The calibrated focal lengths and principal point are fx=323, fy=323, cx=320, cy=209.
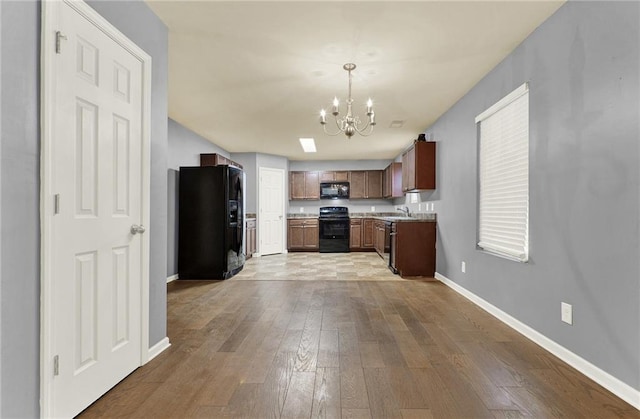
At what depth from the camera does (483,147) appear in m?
3.43

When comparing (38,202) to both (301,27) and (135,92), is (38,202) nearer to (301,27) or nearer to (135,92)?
(135,92)

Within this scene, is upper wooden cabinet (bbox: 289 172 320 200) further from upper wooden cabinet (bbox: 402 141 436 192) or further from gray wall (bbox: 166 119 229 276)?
upper wooden cabinet (bbox: 402 141 436 192)

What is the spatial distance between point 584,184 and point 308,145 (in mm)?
5107

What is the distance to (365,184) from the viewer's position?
27.5 ft

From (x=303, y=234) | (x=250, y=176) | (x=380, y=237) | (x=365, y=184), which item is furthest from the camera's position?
(x=365, y=184)

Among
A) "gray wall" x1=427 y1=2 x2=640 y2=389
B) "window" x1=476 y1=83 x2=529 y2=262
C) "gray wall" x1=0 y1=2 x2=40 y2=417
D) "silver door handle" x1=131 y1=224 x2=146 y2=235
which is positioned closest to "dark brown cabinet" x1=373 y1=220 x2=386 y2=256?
"window" x1=476 y1=83 x2=529 y2=262

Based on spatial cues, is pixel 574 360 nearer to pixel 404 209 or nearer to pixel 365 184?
pixel 404 209

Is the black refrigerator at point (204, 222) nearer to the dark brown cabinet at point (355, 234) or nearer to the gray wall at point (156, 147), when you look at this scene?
the gray wall at point (156, 147)

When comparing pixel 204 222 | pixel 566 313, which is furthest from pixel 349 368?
pixel 204 222

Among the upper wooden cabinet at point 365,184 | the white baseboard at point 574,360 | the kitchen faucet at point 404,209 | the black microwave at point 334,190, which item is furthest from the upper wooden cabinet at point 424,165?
the black microwave at point 334,190

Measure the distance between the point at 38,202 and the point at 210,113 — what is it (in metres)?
3.40

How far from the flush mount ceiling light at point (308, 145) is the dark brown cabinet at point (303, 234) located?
72.9 inches

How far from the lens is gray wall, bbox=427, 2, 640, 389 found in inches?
67.1

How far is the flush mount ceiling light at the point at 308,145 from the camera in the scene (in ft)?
20.2
